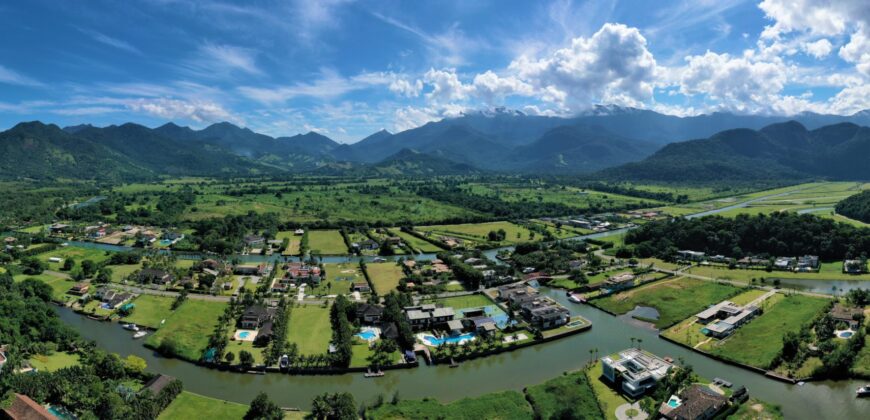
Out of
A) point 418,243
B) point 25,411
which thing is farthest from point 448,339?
point 418,243

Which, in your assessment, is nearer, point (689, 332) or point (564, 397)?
point (564, 397)

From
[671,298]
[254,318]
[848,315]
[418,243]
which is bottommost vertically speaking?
[418,243]

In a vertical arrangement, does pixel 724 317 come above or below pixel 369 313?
above

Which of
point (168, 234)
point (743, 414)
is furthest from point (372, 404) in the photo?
point (168, 234)

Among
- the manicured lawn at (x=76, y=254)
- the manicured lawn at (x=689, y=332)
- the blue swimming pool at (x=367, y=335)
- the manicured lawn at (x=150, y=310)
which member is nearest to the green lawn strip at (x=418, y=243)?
the blue swimming pool at (x=367, y=335)

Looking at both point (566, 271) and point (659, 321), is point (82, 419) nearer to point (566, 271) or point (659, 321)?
point (659, 321)

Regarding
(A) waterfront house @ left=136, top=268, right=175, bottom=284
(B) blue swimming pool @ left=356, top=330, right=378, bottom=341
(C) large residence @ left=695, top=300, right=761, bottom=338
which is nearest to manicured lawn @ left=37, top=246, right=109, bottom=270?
(A) waterfront house @ left=136, top=268, right=175, bottom=284

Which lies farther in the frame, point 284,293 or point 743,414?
point 284,293

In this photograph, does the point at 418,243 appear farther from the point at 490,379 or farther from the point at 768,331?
the point at 768,331
